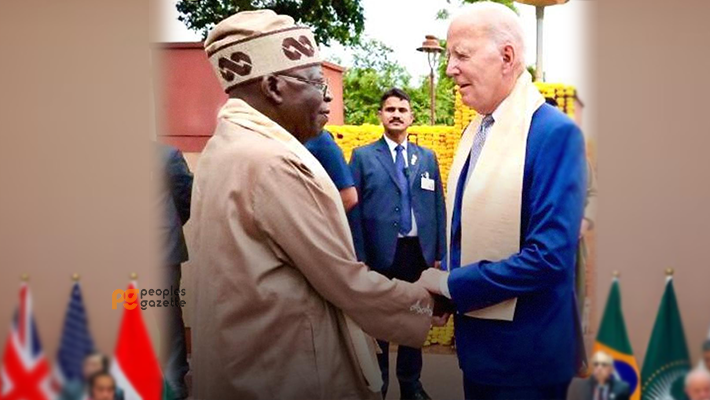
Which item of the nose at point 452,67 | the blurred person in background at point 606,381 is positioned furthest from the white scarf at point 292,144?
the blurred person in background at point 606,381

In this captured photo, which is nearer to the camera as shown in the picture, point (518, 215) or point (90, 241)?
point (518, 215)

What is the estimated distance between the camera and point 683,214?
7.70ft

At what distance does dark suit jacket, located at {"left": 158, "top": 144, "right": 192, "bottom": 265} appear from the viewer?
7.89ft

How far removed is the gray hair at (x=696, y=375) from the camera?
7.57 feet

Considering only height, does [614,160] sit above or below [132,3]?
below

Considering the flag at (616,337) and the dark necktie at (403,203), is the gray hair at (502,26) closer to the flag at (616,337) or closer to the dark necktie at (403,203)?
the dark necktie at (403,203)

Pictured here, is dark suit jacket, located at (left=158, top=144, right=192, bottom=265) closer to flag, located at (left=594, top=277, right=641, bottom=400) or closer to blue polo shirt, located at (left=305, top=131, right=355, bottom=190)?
blue polo shirt, located at (left=305, top=131, right=355, bottom=190)

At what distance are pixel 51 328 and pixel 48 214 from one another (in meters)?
0.36

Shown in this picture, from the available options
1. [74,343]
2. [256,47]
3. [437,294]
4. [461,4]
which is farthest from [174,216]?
[461,4]

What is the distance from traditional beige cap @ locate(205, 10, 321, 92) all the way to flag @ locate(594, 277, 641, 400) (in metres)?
1.17

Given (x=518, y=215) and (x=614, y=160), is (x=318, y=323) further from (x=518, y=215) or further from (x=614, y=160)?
(x=614, y=160)

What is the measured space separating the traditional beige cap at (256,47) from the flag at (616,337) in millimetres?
1167

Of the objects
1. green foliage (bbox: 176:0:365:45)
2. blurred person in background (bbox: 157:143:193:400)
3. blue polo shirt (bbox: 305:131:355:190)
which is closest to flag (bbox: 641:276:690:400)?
blue polo shirt (bbox: 305:131:355:190)

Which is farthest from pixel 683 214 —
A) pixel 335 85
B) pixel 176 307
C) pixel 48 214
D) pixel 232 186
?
pixel 48 214
